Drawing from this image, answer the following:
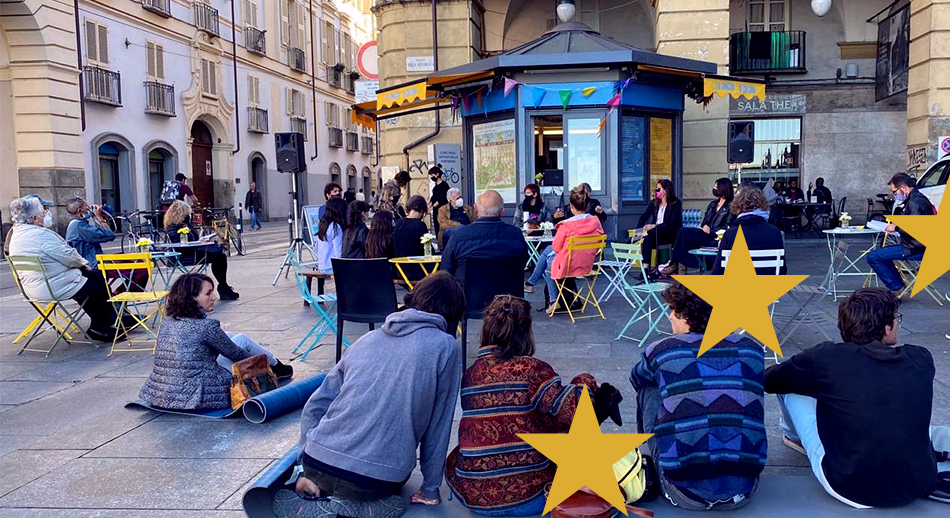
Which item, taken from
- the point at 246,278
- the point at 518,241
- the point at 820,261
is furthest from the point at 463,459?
the point at 820,261

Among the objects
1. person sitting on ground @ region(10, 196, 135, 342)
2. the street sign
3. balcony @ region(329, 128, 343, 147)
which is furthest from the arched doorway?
person sitting on ground @ region(10, 196, 135, 342)

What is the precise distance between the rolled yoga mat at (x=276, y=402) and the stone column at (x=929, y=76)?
525 inches

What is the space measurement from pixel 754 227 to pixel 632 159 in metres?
5.52

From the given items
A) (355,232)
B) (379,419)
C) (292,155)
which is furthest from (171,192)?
(379,419)

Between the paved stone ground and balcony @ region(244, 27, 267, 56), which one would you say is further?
balcony @ region(244, 27, 267, 56)

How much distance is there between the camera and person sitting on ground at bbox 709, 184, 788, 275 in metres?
6.21

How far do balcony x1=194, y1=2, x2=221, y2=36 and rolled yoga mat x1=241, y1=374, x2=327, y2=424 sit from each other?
25.6m

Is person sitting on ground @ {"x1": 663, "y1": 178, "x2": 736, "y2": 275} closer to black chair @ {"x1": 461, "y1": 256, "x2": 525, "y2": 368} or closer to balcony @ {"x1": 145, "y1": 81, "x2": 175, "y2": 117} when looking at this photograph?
black chair @ {"x1": 461, "y1": 256, "x2": 525, "y2": 368}

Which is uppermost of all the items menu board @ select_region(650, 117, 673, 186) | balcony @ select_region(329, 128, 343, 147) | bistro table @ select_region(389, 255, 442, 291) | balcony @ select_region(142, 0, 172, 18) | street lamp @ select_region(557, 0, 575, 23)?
balcony @ select_region(142, 0, 172, 18)

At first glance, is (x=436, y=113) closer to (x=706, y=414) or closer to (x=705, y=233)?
(x=705, y=233)

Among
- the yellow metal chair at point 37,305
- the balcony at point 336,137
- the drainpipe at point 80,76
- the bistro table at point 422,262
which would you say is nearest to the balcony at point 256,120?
→ the balcony at point 336,137

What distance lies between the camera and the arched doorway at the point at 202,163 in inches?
1105

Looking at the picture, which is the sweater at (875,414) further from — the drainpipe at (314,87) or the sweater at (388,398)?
the drainpipe at (314,87)

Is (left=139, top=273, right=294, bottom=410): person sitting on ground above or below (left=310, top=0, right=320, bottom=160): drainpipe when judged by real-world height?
below
